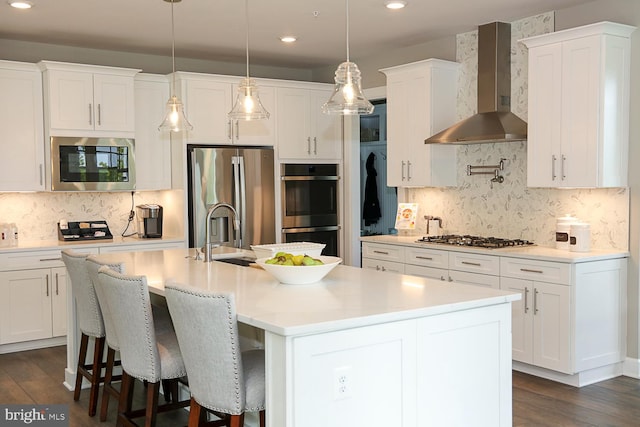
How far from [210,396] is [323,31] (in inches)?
148

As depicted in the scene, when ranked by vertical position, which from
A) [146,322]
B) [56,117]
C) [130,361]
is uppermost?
[56,117]

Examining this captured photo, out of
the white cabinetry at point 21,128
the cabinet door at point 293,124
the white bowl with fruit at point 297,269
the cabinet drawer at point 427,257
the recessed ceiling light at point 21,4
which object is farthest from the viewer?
the cabinet door at point 293,124

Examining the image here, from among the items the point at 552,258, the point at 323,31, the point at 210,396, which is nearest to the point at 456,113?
the point at 323,31

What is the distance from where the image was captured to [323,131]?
7004mm

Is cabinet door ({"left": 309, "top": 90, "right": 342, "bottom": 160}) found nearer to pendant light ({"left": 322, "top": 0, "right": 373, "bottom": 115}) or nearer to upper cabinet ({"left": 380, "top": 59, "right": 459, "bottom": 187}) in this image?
upper cabinet ({"left": 380, "top": 59, "right": 459, "bottom": 187})

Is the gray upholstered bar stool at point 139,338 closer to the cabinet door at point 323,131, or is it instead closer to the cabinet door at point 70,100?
the cabinet door at point 70,100

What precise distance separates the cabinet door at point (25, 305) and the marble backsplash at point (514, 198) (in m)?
3.36

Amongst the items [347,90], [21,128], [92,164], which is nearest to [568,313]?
[347,90]

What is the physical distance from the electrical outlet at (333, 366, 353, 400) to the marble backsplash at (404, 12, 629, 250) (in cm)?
294

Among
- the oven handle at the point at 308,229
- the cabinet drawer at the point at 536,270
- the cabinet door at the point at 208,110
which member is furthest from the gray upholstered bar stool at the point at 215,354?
the oven handle at the point at 308,229

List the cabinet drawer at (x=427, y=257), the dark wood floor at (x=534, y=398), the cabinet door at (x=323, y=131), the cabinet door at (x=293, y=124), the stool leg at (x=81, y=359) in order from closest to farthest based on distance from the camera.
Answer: the dark wood floor at (x=534, y=398) < the stool leg at (x=81, y=359) < the cabinet drawer at (x=427, y=257) < the cabinet door at (x=293, y=124) < the cabinet door at (x=323, y=131)

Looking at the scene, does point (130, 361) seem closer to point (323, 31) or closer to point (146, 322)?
point (146, 322)

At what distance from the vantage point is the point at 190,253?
461 cm

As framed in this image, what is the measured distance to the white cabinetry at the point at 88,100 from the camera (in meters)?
5.62
